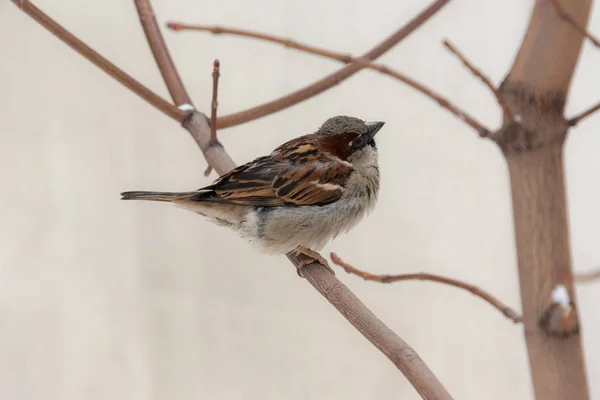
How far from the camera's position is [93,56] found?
142 cm

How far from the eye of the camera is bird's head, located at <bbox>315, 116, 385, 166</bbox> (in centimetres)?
156

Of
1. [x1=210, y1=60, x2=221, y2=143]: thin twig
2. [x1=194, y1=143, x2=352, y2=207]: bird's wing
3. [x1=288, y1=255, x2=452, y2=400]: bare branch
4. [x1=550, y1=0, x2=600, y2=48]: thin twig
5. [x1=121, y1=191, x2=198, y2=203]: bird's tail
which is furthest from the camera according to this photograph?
[x1=194, y1=143, x2=352, y2=207]: bird's wing

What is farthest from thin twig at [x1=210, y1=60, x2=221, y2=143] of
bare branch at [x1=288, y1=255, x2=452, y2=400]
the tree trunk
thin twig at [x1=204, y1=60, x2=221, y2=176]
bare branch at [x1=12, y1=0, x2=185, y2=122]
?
the tree trunk

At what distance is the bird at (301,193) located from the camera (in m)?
1.50

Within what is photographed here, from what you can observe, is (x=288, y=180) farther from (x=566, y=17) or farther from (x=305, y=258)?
(x=566, y=17)

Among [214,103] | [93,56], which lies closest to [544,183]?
[214,103]

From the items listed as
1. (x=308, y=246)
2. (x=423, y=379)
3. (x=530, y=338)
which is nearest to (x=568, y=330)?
(x=530, y=338)

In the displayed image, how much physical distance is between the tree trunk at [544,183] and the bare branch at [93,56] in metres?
1.03

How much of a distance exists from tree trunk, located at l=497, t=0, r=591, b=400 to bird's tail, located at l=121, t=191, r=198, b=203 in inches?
37.0

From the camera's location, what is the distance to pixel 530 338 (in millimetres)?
532

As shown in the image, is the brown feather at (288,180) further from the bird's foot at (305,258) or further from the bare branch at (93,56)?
the bare branch at (93,56)

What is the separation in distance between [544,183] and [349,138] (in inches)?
42.2

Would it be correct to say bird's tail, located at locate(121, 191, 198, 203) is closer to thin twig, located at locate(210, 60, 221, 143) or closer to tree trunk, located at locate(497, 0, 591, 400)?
thin twig, located at locate(210, 60, 221, 143)

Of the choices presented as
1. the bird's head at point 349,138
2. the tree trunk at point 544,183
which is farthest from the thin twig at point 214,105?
the tree trunk at point 544,183
